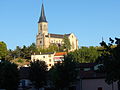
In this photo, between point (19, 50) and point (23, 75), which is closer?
point (23, 75)

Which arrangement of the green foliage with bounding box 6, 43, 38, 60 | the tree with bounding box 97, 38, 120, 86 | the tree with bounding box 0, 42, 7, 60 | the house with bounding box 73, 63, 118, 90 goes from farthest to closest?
1. the green foliage with bounding box 6, 43, 38, 60
2. the tree with bounding box 0, 42, 7, 60
3. the house with bounding box 73, 63, 118, 90
4. the tree with bounding box 97, 38, 120, 86

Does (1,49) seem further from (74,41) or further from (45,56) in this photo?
(74,41)

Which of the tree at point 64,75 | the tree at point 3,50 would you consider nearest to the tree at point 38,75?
the tree at point 64,75

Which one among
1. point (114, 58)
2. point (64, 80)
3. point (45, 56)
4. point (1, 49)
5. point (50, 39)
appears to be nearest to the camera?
point (114, 58)

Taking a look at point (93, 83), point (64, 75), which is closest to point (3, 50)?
point (64, 75)

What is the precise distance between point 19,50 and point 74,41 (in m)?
64.2

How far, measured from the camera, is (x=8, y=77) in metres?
47.1

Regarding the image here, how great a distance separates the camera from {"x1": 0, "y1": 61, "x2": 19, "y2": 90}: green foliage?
152 ft

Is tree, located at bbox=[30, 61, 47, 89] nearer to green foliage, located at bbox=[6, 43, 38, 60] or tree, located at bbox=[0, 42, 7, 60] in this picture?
tree, located at bbox=[0, 42, 7, 60]

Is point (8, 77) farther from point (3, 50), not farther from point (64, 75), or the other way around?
point (3, 50)

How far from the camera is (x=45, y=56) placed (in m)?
137

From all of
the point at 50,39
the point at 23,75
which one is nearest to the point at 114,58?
the point at 23,75

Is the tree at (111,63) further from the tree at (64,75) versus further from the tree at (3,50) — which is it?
the tree at (3,50)

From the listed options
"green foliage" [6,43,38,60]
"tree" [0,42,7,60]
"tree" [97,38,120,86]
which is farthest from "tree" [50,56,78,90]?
"green foliage" [6,43,38,60]
